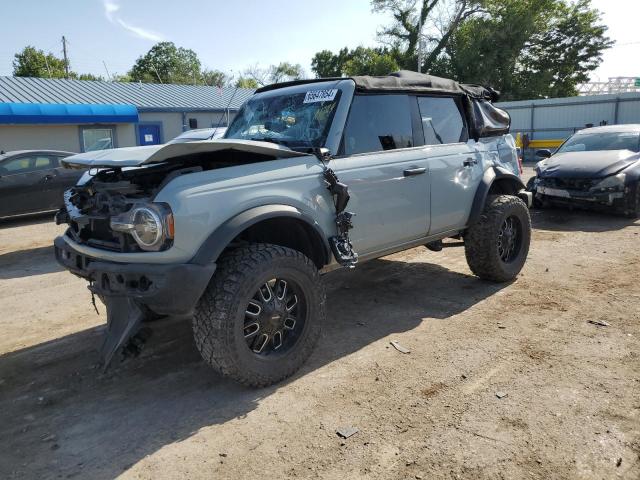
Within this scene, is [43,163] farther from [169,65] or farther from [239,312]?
[169,65]

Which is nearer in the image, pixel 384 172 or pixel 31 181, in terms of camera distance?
pixel 384 172

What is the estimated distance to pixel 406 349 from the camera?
13.2ft

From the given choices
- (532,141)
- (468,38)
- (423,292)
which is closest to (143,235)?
(423,292)

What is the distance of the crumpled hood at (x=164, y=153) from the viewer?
3.17m

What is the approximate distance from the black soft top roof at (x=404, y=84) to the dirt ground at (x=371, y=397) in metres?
1.98

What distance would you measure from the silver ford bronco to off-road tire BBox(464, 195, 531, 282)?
2cm

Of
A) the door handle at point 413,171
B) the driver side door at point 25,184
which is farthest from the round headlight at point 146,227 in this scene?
the driver side door at point 25,184

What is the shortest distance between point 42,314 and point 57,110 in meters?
14.2

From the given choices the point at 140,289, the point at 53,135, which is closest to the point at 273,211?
Answer: the point at 140,289

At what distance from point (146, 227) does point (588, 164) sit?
839 cm

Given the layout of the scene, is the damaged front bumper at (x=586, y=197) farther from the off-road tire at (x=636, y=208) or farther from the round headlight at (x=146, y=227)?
the round headlight at (x=146, y=227)

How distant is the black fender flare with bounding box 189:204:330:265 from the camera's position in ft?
10.3

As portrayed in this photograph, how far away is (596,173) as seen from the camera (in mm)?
8836

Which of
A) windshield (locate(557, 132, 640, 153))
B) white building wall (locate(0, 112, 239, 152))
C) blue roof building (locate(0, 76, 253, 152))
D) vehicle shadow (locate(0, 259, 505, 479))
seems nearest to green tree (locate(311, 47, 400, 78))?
blue roof building (locate(0, 76, 253, 152))
